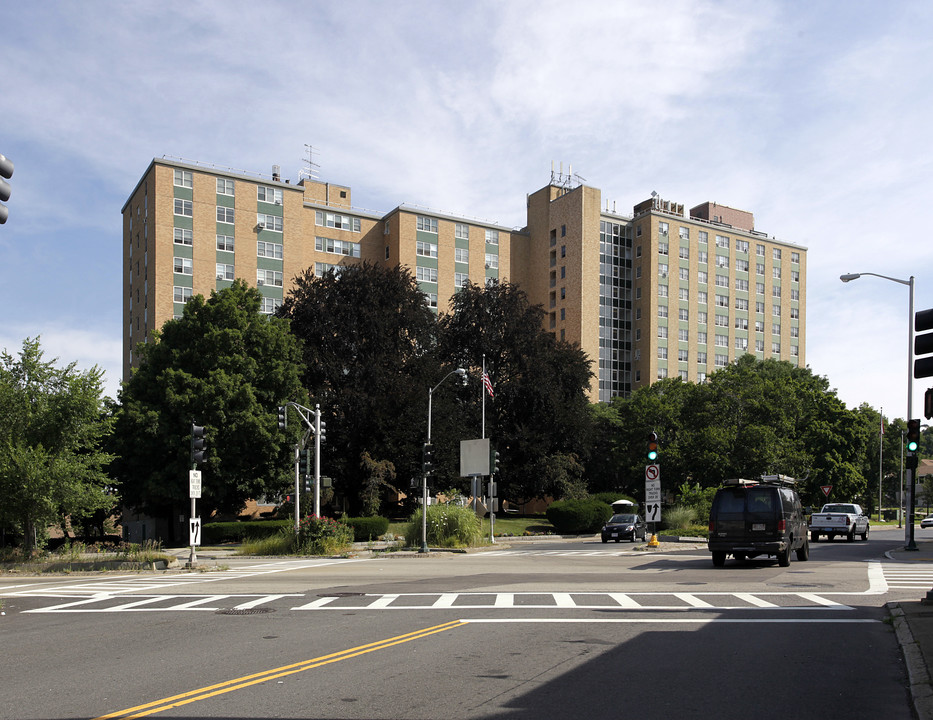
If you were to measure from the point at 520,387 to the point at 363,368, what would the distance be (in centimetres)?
1287

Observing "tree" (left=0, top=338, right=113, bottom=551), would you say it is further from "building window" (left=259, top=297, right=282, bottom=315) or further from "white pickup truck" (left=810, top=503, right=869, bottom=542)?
"building window" (left=259, top=297, right=282, bottom=315)

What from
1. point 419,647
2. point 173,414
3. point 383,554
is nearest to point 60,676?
point 419,647

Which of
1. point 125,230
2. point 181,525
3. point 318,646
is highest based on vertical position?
point 125,230

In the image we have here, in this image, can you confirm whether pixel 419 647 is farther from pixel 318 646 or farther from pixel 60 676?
pixel 60 676

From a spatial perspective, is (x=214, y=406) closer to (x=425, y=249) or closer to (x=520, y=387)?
(x=520, y=387)

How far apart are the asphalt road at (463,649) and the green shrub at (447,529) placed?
16408 mm

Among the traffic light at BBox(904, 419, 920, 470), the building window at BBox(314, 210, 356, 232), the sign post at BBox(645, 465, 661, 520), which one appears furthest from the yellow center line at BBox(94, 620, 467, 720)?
the building window at BBox(314, 210, 356, 232)

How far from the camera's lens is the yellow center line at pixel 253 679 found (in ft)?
24.0

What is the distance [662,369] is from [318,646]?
91858mm

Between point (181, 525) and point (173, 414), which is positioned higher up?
point (173, 414)

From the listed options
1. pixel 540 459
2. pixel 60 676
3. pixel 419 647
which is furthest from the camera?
pixel 540 459

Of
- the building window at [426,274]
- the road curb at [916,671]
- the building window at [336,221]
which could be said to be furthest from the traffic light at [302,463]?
the building window at [426,274]

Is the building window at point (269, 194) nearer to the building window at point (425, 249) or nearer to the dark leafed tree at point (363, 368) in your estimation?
the building window at point (425, 249)

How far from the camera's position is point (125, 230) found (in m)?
84.3
